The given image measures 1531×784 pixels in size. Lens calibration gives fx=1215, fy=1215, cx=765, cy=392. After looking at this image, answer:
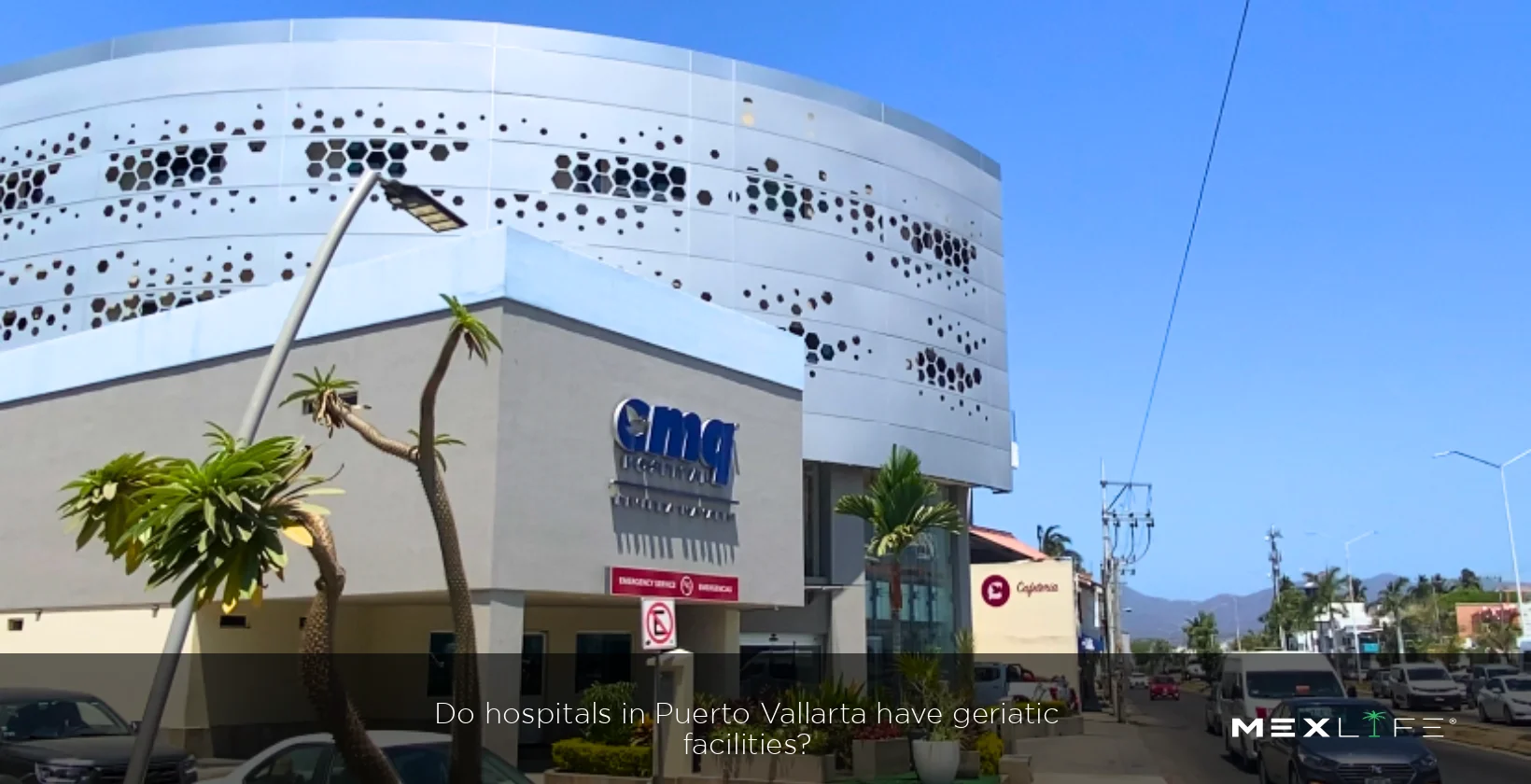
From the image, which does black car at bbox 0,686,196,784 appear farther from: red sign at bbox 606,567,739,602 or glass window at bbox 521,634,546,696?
glass window at bbox 521,634,546,696

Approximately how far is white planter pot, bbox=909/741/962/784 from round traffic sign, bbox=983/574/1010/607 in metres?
30.0

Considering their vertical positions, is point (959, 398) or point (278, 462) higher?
point (959, 398)

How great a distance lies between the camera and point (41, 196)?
32438 millimetres

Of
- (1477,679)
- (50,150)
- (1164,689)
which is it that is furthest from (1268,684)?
(1164,689)

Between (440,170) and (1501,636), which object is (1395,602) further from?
(440,170)

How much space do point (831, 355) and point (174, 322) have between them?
16.7 metres

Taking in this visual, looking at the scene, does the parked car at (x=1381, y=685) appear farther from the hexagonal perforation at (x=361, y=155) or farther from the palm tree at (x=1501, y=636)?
the hexagonal perforation at (x=361, y=155)

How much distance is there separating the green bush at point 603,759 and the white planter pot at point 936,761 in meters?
4.13

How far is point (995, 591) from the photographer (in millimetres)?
49062

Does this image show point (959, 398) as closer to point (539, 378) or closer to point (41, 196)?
point (539, 378)

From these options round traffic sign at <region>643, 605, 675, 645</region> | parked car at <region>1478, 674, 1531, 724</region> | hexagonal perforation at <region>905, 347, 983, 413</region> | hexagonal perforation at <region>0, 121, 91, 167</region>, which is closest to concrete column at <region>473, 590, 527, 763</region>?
round traffic sign at <region>643, 605, 675, 645</region>

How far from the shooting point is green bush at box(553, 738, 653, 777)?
Answer: 1833 cm

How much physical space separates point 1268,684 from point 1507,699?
50.0 ft

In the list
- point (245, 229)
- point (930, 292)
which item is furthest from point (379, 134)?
point (930, 292)
